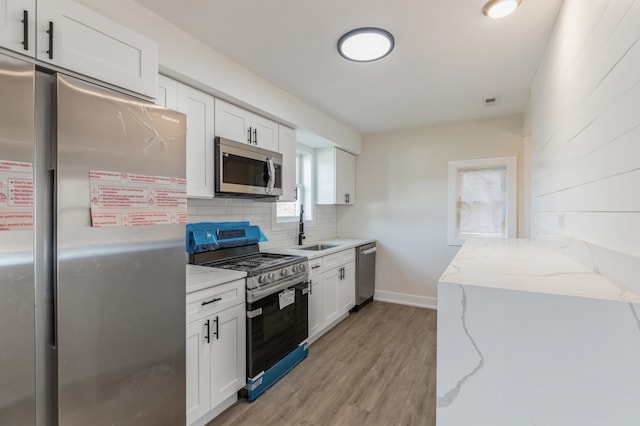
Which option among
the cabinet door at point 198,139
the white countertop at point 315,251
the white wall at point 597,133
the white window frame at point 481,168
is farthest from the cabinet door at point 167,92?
the white window frame at point 481,168

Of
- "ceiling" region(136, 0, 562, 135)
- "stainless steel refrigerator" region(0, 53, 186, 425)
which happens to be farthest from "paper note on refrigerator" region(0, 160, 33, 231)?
"ceiling" region(136, 0, 562, 135)

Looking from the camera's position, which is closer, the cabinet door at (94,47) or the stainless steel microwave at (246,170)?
the cabinet door at (94,47)

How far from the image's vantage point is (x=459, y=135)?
3.92m

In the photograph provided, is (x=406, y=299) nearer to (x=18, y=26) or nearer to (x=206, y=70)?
(x=206, y=70)

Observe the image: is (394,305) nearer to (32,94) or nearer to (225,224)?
(225,224)

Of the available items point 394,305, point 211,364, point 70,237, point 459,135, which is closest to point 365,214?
point 394,305

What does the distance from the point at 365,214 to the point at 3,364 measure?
399cm

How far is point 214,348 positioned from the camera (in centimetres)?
187

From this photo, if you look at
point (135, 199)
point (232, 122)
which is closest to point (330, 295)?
point (232, 122)

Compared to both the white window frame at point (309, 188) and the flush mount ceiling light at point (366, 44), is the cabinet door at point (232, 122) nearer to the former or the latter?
the flush mount ceiling light at point (366, 44)

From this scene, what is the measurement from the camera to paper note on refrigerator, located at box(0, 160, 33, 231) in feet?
3.30

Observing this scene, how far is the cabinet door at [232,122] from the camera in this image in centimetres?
233

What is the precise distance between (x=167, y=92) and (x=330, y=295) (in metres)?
2.42

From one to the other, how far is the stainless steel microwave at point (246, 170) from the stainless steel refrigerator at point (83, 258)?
2.35ft
